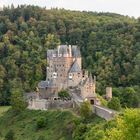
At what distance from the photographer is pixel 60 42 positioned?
6152 inches

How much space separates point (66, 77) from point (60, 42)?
6178 centimetres

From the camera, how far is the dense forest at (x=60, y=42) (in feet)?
421

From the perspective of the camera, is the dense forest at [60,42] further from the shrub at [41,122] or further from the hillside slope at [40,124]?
the shrub at [41,122]

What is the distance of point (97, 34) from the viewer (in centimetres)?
15512

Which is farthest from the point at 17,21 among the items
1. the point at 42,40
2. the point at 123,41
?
the point at 123,41

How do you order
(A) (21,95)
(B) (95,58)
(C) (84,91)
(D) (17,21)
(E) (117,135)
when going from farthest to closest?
(D) (17,21), (B) (95,58), (A) (21,95), (C) (84,91), (E) (117,135)

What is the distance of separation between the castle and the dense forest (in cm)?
1016

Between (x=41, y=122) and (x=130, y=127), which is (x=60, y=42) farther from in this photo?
(x=130, y=127)

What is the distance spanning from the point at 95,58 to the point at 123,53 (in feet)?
30.7

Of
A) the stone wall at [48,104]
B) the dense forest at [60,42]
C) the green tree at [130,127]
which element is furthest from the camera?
the dense forest at [60,42]

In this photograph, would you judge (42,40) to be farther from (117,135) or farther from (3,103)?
(117,135)

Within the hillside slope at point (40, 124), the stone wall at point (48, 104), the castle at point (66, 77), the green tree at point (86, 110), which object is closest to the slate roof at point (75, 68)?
the castle at point (66, 77)

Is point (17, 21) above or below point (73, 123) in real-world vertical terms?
above

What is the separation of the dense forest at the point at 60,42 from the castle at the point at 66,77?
10.2 meters
